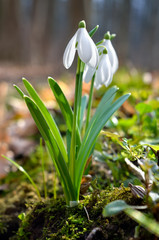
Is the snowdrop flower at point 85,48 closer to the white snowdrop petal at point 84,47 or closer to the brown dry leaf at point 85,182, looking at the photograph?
the white snowdrop petal at point 84,47

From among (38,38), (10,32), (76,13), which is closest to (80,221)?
(76,13)

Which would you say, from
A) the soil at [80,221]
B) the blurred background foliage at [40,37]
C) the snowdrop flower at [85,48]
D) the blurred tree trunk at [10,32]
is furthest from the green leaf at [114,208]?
the blurred tree trunk at [10,32]

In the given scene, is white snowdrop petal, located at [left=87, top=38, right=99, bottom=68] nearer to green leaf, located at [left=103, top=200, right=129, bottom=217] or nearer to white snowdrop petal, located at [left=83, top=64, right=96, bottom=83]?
white snowdrop petal, located at [left=83, top=64, right=96, bottom=83]

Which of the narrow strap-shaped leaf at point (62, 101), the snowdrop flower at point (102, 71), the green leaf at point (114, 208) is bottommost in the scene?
the green leaf at point (114, 208)

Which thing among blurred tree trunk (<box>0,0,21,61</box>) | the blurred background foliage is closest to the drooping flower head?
the blurred background foliage

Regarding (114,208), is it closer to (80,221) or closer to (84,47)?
(80,221)

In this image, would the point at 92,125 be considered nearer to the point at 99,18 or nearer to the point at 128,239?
the point at 128,239

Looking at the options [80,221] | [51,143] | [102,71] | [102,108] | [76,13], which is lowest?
[80,221]
